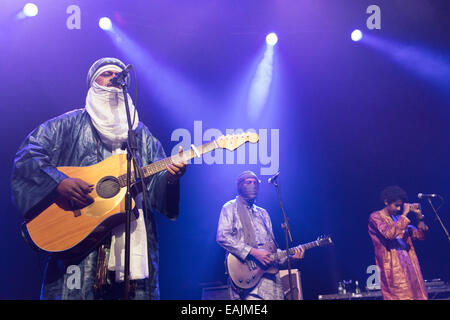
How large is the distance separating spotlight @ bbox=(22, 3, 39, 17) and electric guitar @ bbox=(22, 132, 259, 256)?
2943 mm

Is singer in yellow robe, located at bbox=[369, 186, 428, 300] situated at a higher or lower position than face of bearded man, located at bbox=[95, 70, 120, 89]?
lower

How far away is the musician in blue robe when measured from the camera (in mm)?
3262

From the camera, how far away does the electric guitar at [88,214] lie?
3.19 meters

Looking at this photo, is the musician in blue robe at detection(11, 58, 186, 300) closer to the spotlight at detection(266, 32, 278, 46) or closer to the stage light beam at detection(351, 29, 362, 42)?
the spotlight at detection(266, 32, 278, 46)

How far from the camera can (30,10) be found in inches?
209

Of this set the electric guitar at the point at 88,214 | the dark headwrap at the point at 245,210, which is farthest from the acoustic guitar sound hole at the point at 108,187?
the dark headwrap at the point at 245,210

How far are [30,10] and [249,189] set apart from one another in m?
3.89

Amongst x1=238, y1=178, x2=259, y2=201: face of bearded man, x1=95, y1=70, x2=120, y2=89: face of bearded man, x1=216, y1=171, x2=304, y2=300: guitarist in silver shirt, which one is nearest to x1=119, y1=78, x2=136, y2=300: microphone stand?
x1=95, y1=70, x2=120, y2=89: face of bearded man

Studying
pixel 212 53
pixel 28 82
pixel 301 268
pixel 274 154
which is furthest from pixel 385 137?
pixel 28 82

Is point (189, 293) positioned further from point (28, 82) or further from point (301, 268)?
point (28, 82)

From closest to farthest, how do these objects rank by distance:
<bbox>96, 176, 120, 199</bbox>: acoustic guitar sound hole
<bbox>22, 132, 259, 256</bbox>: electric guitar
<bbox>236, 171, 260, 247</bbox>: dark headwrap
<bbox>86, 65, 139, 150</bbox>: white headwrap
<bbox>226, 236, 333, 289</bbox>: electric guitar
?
1. <bbox>22, 132, 259, 256</bbox>: electric guitar
2. <bbox>96, 176, 120, 199</bbox>: acoustic guitar sound hole
3. <bbox>86, 65, 139, 150</bbox>: white headwrap
4. <bbox>226, 236, 333, 289</bbox>: electric guitar
5. <bbox>236, 171, 260, 247</bbox>: dark headwrap

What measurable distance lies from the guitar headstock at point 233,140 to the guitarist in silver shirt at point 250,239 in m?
1.87

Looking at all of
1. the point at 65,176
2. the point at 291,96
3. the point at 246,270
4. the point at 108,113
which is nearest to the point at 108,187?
the point at 65,176

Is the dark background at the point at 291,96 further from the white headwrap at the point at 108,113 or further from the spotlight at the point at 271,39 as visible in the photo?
the white headwrap at the point at 108,113
